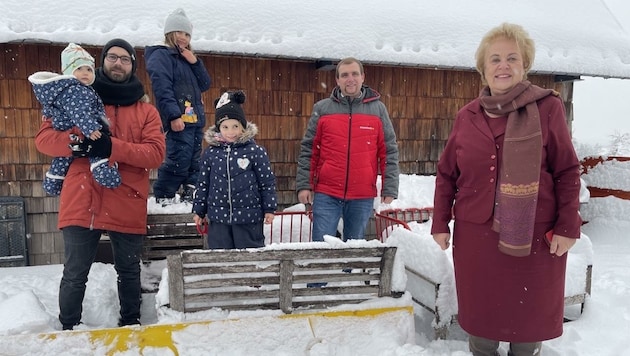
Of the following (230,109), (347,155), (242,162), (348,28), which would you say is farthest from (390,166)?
(348,28)

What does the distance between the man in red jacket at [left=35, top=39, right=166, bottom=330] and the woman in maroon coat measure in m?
2.09

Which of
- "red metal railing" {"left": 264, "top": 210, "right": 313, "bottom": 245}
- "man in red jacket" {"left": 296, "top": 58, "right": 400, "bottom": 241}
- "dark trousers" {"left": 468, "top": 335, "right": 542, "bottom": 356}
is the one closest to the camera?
"dark trousers" {"left": 468, "top": 335, "right": 542, "bottom": 356}

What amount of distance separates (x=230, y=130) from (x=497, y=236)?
1.92 metres

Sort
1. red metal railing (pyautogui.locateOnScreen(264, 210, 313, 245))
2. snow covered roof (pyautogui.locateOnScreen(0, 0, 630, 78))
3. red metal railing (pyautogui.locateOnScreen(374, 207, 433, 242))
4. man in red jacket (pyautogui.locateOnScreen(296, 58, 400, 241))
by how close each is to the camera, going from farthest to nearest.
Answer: red metal railing (pyautogui.locateOnScreen(374, 207, 433, 242)) < red metal railing (pyautogui.locateOnScreen(264, 210, 313, 245)) < snow covered roof (pyautogui.locateOnScreen(0, 0, 630, 78)) < man in red jacket (pyautogui.locateOnScreen(296, 58, 400, 241))

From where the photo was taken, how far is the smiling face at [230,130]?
321 cm

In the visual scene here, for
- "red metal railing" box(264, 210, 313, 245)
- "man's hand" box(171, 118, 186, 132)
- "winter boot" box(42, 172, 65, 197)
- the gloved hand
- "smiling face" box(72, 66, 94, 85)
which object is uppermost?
"smiling face" box(72, 66, 94, 85)

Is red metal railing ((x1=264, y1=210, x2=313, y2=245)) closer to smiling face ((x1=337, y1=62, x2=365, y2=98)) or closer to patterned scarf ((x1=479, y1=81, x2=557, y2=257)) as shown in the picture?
smiling face ((x1=337, y1=62, x2=365, y2=98))

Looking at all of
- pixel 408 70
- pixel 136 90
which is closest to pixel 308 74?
pixel 408 70

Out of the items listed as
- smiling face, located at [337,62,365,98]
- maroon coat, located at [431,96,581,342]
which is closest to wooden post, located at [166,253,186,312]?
maroon coat, located at [431,96,581,342]

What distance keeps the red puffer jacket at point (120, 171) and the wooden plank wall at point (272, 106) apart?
2.52 meters

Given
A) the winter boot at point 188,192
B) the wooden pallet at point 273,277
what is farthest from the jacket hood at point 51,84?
the winter boot at point 188,192

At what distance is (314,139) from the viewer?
12.3 ft

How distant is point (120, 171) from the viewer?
9.99ft

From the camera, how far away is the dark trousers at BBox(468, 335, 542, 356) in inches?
89.0
